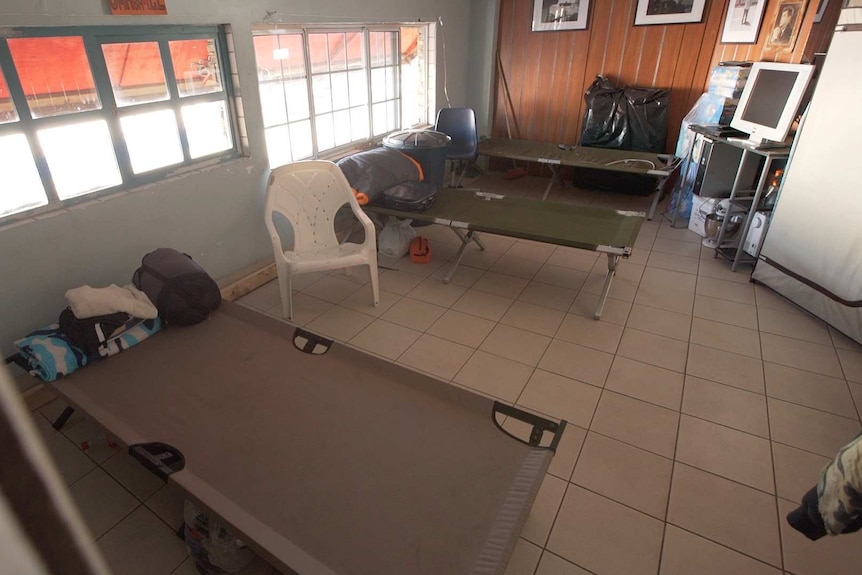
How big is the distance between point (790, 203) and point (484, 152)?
2965mm

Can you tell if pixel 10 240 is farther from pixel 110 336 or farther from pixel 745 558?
pixel 745 558

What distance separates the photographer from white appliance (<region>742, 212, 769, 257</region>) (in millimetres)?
3533

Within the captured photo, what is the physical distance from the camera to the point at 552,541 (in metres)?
1.86

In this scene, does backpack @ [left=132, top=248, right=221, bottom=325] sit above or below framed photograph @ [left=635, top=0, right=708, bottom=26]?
below

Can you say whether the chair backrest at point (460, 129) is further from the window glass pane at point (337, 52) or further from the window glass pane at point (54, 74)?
the window glass pane at point (54, 74)

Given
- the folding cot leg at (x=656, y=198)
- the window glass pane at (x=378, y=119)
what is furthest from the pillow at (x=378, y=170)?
the folding cot leg at (x=656, y=198)

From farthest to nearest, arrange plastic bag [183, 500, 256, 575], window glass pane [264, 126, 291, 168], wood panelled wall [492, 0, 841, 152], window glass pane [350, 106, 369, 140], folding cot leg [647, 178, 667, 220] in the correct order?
wood panelled wall [492, 0, 841, 152]
folding cot leg [647, 178, 667, 220]
window glass pane [350, 106, 369, 140]
window glass pane [264, 126, 291, 168]
plastic bag [183, 500, 256, 575]

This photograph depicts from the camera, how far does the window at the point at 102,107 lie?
7.38 ft

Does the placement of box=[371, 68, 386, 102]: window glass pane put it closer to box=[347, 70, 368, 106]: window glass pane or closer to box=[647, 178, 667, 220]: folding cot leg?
box=[347, 70, 368, 106]: window glass pane

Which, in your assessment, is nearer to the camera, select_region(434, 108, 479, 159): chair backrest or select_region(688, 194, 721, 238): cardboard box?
select_region(688, 194, 721, 238): cardboard box

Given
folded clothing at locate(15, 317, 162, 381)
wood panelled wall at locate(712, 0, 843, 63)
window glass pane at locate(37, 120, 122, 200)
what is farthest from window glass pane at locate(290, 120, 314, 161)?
wood panelled wall at locate(712, 0, 843, 63)

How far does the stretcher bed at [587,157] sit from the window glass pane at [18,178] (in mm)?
4065

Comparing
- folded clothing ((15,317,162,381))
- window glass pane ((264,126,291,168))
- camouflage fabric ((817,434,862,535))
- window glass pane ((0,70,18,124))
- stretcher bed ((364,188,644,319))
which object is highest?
window glass pane ((0,70,18,124))

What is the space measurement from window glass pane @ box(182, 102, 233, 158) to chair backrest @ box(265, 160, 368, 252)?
0.41 m
